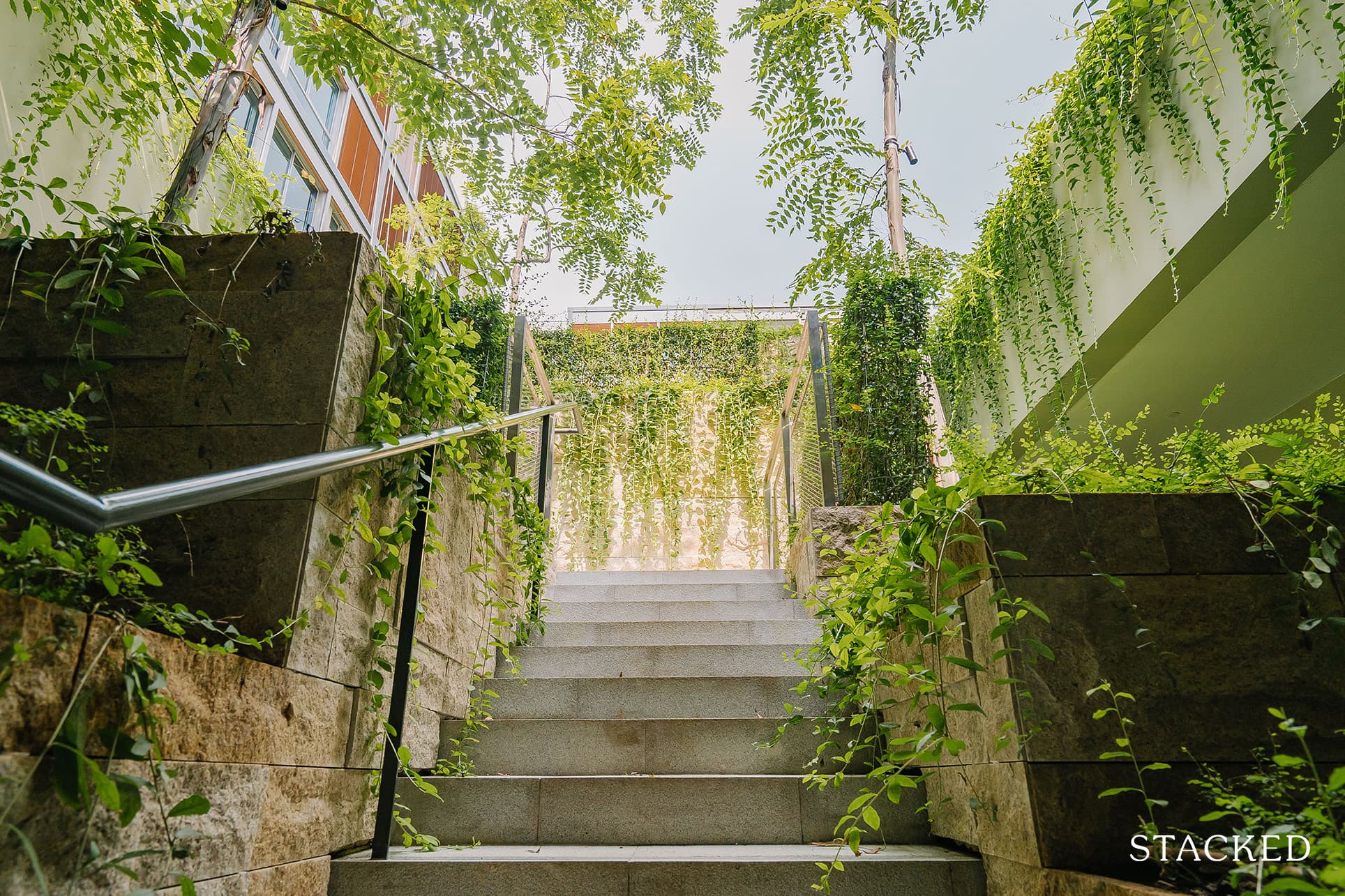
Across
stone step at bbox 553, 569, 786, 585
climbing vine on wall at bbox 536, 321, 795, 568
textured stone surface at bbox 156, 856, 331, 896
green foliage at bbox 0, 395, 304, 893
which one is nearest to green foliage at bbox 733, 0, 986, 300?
stone step at bbox 553, 569, 786, 585

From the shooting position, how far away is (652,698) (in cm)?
280

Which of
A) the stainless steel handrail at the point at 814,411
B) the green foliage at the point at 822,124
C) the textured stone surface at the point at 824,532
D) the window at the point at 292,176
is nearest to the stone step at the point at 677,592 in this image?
the textured stone surface at the point at 824,532

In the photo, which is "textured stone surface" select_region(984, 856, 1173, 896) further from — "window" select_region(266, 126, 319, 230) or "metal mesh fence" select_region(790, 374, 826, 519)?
"window" select_region(266, 126, 319, 230)

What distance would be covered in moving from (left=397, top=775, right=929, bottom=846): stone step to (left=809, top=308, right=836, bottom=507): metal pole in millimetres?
2157

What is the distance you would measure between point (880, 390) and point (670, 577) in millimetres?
1857

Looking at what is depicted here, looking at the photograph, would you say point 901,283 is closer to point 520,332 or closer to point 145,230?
point 520,332

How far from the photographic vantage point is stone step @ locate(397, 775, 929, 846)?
209 centimetres

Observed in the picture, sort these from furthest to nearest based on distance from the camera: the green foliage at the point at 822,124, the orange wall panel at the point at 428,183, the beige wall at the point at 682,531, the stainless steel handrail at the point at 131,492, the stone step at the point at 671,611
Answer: the orange wall panel at the point at 428,183
the beige wall at the point at 682,531
the green foliage at the point at 822,124
the stone step at the point at 671,611
the stainless steel handrail at the point at 131,492

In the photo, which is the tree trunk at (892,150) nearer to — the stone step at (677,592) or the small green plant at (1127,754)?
the stone step at (677,592)

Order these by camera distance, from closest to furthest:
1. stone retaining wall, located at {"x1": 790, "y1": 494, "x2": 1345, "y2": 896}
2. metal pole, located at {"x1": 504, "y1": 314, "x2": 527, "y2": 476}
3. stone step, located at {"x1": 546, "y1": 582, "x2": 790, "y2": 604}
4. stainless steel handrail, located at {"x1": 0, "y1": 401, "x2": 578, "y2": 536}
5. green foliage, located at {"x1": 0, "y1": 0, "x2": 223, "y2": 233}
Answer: stainless steel handrail, located at {"x1": 0, "y1": 401, "x2": 578, "y2": 536}, stone retaining wall, located at {"x1": 790, "y1": 494, "x2": 1345, "y2": 896}, green foliage, located at {"x1": 0, "y1": 0, "x2": 223, "y2": 233}, metal pole, located at {"x1": 504, "y1": 314, "x2": 527, "y2": 476}, stone step, located at {"x1": 546, "y1": 582, "x2": 790, "y2": 604}

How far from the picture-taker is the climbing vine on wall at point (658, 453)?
7402 mm

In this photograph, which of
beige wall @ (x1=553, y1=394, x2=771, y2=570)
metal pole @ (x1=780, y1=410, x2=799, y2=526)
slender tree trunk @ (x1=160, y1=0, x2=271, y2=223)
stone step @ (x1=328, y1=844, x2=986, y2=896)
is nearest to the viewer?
stone step @ (x1=328, y1=844, x2=986, y2=896)

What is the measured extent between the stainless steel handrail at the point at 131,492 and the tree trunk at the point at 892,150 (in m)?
5.75

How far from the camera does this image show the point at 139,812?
111 cm
